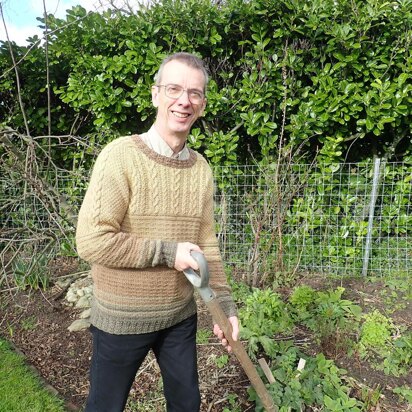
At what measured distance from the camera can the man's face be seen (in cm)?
136

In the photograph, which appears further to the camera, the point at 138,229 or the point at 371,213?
the point at 371,213

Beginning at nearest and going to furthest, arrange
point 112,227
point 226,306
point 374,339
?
point 112,227, point 226,306, point 374,339

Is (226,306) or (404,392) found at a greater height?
(226,306)

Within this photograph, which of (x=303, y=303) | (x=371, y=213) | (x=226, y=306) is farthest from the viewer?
(x=371, y=213)

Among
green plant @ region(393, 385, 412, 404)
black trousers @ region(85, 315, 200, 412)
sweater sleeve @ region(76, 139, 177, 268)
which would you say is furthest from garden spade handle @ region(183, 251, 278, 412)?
green plant @ region(393, 385, 412, 404)

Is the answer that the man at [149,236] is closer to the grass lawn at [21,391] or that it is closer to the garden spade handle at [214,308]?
the garden spade handle at [214,308]

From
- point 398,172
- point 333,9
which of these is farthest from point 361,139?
point 333,9

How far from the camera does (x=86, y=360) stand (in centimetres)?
277

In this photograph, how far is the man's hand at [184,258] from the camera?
130 cm

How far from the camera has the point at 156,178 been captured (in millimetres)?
1389

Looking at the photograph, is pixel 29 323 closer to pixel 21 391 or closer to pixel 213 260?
pixel 21 391

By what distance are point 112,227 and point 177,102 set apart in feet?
1.69

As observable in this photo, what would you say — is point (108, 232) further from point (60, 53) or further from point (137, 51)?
point (60, 53)

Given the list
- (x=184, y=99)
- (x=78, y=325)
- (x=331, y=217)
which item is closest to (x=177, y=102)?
(x=184, y=99)
